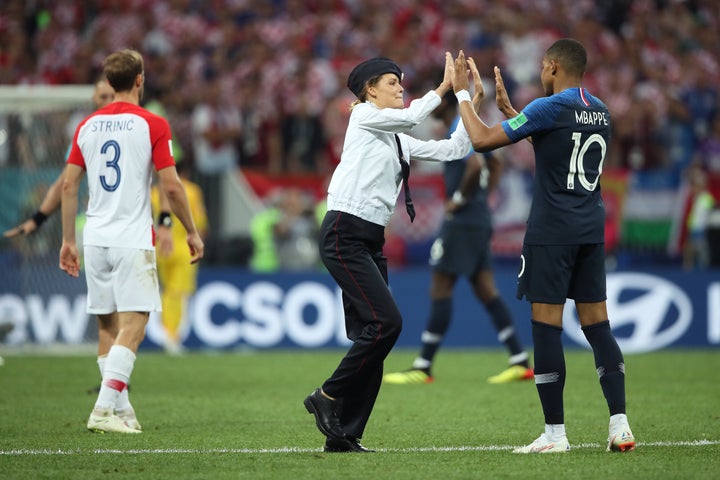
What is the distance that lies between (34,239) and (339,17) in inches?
300

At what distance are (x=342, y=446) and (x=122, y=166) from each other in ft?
8.38

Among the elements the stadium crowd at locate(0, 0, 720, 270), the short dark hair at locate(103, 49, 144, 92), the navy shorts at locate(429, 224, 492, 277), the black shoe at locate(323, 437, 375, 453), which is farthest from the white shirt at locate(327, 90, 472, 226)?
the stadium crowd at locate(0, 0, 720, 270)

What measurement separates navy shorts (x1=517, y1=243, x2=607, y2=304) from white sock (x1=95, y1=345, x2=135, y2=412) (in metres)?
2.80

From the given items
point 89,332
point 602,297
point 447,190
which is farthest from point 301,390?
point 89,332

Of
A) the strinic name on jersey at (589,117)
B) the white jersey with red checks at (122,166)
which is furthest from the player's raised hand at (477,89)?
the white jersey with red checks at (122,166)

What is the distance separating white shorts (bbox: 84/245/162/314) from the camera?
26.3ft

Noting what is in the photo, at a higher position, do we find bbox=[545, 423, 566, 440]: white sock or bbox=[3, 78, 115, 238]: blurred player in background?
bbox=[3, 78, 115, 238]: blurred player in background

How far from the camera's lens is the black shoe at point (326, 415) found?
6965 millimetres

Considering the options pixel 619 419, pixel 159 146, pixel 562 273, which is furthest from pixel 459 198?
pixel 619 419

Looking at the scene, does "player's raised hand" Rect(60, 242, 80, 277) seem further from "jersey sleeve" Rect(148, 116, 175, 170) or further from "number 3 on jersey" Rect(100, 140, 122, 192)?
"jersey sleeve" Rect(148, 116, 175, 170)

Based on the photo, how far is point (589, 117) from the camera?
22.6ft

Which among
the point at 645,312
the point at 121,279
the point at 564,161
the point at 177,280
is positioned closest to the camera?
the point at 564,161

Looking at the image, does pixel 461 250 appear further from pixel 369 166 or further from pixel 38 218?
pixel 369 166

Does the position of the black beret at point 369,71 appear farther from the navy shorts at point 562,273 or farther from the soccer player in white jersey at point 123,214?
the soccer player in white jersey at point 123,214
